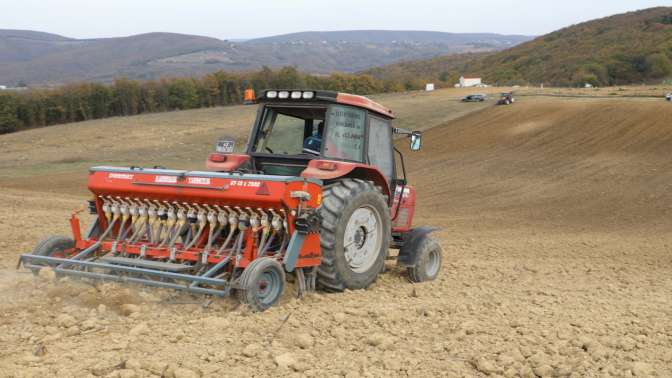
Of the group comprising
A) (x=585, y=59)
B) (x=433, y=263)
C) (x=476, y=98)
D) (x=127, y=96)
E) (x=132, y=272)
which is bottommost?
(x=127, y=96)

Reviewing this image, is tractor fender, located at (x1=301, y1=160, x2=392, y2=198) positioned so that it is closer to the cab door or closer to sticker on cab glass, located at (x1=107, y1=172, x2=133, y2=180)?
the cab door

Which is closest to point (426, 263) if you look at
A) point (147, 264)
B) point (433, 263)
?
point (433, 263)

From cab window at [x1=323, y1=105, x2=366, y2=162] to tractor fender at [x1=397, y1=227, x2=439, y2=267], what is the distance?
48.5 inches

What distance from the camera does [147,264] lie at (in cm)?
606

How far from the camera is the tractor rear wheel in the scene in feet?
20.3

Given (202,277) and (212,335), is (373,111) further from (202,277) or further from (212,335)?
(212,335)

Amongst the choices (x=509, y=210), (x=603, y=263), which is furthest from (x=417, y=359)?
(x=509, y=210)

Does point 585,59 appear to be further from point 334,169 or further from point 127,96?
point 334,169

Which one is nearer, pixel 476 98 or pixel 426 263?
pixel 426 263

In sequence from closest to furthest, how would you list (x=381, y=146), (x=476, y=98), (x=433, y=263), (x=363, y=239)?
(x=363, y=239)
(x=381, y=146)
(x=433, y=263)
(x=476, y=98)

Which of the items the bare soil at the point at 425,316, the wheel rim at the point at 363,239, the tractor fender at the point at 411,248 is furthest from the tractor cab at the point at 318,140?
the bare soil at the point at 425,316

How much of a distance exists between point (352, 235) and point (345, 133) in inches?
45.1

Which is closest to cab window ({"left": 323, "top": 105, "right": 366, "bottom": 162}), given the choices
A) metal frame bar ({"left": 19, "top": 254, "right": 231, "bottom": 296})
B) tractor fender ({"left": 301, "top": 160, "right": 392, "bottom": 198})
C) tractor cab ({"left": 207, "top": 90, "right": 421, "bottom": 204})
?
tractor cab ({"left": 207, "top": 90, "right": 421, "bottom": 204})

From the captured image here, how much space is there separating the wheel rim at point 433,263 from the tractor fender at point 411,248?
282 mm
